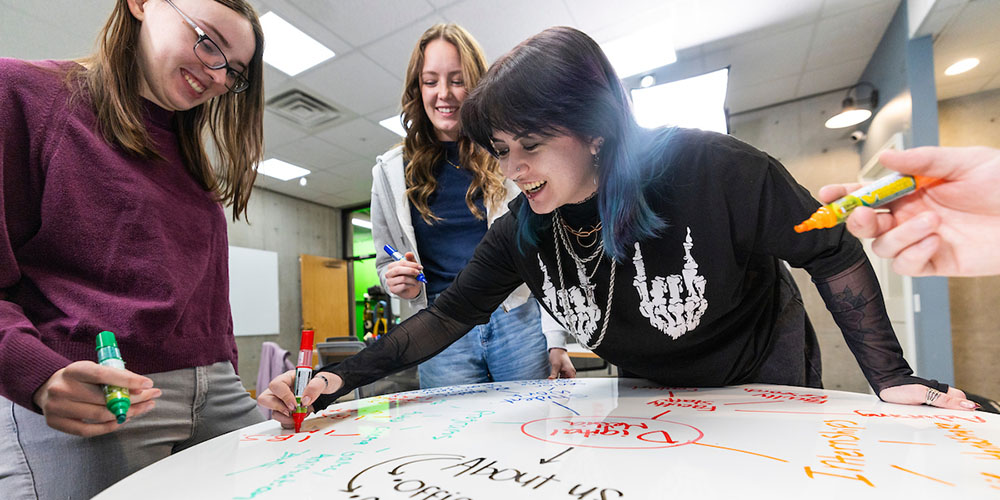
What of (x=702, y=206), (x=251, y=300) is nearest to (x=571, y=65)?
(x=702, y=206)

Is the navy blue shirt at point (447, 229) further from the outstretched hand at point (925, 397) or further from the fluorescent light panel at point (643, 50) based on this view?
the fluorescent light panel at point (643, 50)

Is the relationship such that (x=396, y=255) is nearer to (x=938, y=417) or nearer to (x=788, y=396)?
(x=788, y=396)

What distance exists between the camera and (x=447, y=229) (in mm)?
A: 1353

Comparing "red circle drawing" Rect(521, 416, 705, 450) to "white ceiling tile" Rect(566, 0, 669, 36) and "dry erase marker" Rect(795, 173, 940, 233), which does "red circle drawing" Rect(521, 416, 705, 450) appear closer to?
"dry erase marker" Rect(795, 173, 940, 233)

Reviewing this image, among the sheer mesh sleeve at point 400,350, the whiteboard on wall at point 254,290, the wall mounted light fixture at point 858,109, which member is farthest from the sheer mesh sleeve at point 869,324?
the whiteboard on wall at point 254,290

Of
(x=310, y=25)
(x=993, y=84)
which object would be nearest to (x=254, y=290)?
(x=310, y=25)

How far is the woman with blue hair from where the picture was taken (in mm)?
788

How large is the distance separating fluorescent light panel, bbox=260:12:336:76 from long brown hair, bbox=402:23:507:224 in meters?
2.28

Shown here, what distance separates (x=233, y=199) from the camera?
1095mm

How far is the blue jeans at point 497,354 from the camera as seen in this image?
1.26m

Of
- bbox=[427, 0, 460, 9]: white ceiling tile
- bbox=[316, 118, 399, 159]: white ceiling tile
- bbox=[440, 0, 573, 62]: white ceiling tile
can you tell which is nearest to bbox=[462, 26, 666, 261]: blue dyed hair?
bbox=[440, 0, 573, 62]: white ceiling tile

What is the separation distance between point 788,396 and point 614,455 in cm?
46

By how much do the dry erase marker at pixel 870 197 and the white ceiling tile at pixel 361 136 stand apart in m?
4.54

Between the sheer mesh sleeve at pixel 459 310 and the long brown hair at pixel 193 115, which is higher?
the long brown hair at pixel 193 115
